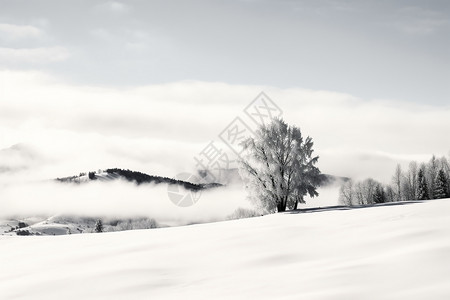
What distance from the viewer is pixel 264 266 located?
9352 millimetres

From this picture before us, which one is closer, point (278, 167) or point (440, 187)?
point (278, 167)

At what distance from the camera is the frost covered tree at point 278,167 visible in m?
33.6

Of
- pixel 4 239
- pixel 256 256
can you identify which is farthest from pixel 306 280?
pixel 4 239

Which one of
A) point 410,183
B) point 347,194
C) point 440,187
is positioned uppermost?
point 410,183

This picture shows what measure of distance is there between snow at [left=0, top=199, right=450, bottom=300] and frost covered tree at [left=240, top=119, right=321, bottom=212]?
18.7 meters

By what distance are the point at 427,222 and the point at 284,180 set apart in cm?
2160

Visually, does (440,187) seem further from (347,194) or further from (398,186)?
(347,194)

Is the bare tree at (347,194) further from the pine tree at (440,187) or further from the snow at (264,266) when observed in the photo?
the snow at (264,266)

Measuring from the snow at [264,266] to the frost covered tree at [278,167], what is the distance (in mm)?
18684

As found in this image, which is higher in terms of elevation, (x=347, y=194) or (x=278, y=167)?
(x=278, y=167)

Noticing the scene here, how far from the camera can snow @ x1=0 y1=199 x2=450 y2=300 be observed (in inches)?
269

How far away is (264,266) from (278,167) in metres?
24.9

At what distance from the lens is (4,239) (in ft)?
71.8

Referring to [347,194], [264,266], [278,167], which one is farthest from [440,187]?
[264,266]
